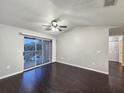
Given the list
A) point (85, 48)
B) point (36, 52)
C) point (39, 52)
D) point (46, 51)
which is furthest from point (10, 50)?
point (85, 48)

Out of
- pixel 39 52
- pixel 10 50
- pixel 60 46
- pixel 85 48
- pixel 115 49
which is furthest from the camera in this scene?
pixel 115 49

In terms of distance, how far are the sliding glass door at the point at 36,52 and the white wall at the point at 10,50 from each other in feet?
2.02

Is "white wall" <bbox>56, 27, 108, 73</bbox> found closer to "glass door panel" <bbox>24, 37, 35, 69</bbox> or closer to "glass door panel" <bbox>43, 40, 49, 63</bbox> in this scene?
"glass door panel" <bbox>43, 40, 49, 63</bbox>

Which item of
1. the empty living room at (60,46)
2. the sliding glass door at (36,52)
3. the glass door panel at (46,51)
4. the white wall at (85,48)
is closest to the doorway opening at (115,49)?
the empty living room at (60,46)

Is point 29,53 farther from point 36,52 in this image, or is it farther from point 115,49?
point 115,49

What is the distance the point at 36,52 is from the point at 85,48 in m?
3.31

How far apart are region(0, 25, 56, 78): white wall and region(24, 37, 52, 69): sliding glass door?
617 mm

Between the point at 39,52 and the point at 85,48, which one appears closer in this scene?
the point at 85,48

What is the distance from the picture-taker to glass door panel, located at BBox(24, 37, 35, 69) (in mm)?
4598

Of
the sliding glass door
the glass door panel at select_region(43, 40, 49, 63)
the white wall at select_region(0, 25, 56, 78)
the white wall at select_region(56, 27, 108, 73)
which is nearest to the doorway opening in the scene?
the white wall at select_region(56, 27, 108, 73)

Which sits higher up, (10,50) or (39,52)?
(10,50)

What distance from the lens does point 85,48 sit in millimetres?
4891

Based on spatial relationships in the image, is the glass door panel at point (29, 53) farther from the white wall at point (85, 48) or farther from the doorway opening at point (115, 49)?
the doorway opening at point (115, 49)

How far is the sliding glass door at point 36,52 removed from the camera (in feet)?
15.3
